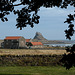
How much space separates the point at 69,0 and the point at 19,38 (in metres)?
92.9

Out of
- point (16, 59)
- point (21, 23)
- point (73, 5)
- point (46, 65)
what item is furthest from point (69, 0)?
point (16, 59)

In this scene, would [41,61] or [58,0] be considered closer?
[58,0]

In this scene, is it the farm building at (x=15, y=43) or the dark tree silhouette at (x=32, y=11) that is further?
the farm building at (x=15, y=43)

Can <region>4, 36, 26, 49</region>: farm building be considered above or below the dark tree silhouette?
below

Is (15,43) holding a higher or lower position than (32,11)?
lower

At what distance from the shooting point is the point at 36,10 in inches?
610

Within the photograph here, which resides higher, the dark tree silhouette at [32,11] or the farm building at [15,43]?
the dark tree silhouette at [32,11]

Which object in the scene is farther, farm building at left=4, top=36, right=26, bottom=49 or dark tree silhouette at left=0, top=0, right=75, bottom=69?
farm building at left=4, top=36, right=26, bottom=49

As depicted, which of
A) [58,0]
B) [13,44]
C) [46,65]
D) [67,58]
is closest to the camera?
[67,58]

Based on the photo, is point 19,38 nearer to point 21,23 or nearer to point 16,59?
point 16,59

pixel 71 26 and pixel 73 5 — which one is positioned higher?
pixel 73 5

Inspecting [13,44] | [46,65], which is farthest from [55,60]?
[13,44]

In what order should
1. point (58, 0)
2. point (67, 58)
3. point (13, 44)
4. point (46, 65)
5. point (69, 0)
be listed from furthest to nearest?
point (13, 44) → point (46, 65) → point (69, 0) → point (58, 0) → point (67, 58)

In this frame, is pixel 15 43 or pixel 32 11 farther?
pixel 15 43
